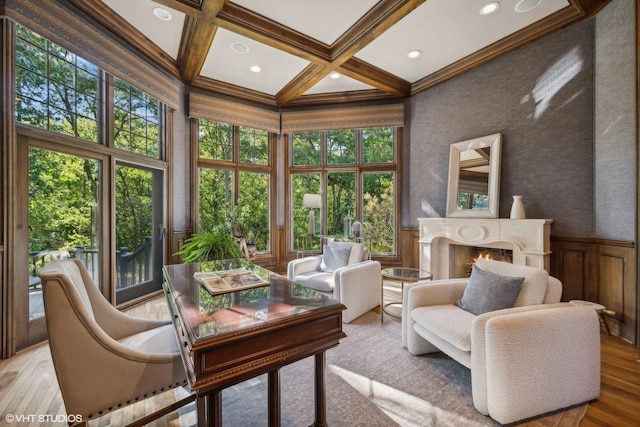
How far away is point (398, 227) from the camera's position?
183 inches

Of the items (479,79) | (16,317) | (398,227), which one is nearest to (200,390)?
(16,317)

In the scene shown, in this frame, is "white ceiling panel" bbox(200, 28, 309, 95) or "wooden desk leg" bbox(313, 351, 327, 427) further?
"white ceiling panel" bbox(200, 28, 309, 95)

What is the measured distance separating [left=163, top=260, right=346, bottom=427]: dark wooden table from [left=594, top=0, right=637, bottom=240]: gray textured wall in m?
2.99

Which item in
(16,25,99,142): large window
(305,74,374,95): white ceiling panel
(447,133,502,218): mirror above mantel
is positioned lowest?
(447,133,502,218): mirror above mantel

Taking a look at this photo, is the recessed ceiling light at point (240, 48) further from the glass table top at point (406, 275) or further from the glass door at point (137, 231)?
the glass table top at point (406, 275)

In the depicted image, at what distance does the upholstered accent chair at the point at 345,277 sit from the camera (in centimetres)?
287

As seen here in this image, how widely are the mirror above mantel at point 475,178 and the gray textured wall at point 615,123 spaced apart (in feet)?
2.99

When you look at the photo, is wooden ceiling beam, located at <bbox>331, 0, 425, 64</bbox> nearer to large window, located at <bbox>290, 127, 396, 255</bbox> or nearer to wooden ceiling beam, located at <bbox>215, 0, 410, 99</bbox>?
wooden ceiling beam, located at <bbox>215, 0, 410, 99</bbox>

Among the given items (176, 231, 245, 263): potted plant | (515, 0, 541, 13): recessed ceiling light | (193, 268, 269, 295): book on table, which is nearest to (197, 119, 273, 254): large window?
(176, 231, 245, 263): potted plant

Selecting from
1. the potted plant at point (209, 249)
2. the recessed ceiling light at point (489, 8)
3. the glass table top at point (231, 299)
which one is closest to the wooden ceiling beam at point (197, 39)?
the potted plant at point (209, 249)

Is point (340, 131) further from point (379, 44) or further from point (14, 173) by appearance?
point (14, 173)

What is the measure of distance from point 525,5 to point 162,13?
366 cm

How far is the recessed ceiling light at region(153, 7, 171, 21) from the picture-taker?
275cm

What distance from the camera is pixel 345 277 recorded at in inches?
112
